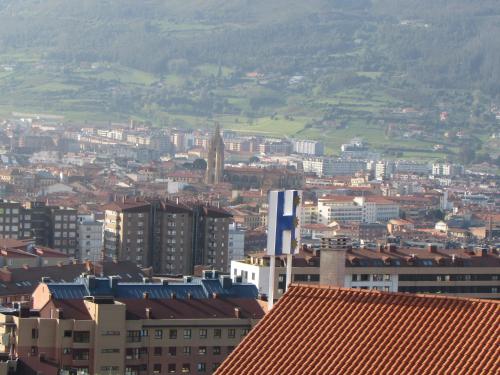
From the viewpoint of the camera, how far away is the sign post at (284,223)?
1483 centimetres

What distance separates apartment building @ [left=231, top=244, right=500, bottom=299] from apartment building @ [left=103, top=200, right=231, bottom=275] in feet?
90.6

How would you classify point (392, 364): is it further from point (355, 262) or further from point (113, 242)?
point (113, 242)

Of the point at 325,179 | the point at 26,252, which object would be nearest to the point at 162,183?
the point at 325,179

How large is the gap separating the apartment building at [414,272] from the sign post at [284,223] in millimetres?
41643

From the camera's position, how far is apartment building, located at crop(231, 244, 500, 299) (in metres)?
57.7

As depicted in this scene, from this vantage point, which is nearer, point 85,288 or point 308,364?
point 308,364

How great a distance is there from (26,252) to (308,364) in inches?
2559

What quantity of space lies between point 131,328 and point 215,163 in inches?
5716

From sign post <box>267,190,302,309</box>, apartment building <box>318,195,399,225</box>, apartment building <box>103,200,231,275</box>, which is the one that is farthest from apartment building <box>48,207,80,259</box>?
sign post <box>267,190,302,309</box>

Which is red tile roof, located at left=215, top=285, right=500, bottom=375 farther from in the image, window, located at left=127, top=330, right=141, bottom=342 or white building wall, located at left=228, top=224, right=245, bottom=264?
white building wall, located at left=228, top=224, right=245, bottom=264

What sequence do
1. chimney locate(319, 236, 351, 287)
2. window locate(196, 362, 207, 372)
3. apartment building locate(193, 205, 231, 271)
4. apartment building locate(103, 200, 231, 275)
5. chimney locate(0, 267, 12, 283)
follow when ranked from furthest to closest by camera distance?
apartment building locate(193, 205, 231, 271) → apartment building locate(103, 200, 231, 275) → chimney locate(0, 267, 12, 283) → window locate(196, 362, 207, 372) → chimney locate(319, 236, 351, 287)

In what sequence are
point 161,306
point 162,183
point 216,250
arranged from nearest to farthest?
1. point 161,306
2. point 216,250
3. point 162,183

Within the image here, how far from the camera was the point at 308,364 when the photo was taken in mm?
13344

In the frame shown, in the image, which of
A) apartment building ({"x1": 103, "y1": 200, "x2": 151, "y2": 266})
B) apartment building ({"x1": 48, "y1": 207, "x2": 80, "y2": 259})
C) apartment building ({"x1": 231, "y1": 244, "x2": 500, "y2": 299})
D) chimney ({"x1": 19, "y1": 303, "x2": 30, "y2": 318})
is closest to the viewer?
chimney ({"x1": 19, "y1": 303, "x2": 30, "y2": 318})
